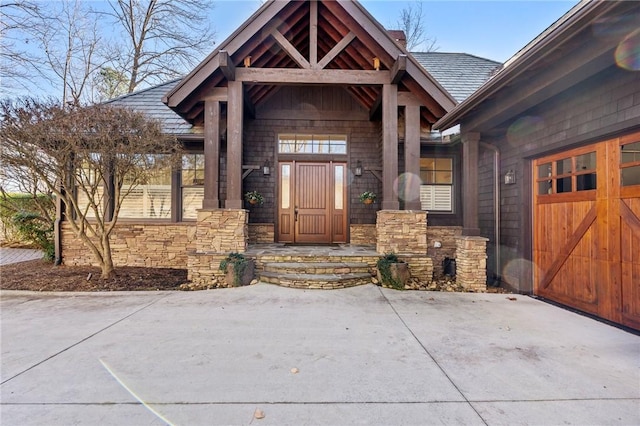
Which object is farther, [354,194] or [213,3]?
[213,3]

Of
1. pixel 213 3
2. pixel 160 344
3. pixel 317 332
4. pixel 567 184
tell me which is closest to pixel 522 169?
pixel 567 184

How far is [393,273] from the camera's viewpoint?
15.9 feet

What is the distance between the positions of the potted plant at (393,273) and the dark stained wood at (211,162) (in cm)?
325

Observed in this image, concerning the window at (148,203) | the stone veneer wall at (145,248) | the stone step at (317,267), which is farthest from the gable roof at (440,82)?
the stone step at (317,267)

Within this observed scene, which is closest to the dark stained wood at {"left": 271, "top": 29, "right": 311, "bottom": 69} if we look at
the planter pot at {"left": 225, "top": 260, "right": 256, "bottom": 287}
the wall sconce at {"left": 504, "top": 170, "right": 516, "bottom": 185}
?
the planter pot at {"left": 225, "top": 260, "right": 256, "bottom": 287}

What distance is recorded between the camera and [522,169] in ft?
15.8

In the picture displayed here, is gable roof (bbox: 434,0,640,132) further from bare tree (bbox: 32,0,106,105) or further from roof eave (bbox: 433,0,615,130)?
bare tree (bbox: 32,0,106,105)

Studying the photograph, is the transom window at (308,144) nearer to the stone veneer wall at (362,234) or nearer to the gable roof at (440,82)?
the stone veneer wall at (362,234)

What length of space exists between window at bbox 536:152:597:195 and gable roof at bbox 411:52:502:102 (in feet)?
9.98

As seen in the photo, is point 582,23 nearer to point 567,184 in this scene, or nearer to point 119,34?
point 567,184

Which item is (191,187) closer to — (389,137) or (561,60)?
(389,137)

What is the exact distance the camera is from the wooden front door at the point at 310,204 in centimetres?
729

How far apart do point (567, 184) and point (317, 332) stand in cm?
397

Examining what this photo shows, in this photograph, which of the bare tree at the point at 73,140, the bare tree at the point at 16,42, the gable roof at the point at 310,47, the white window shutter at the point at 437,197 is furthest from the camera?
the bare tree at the point at 16,42
